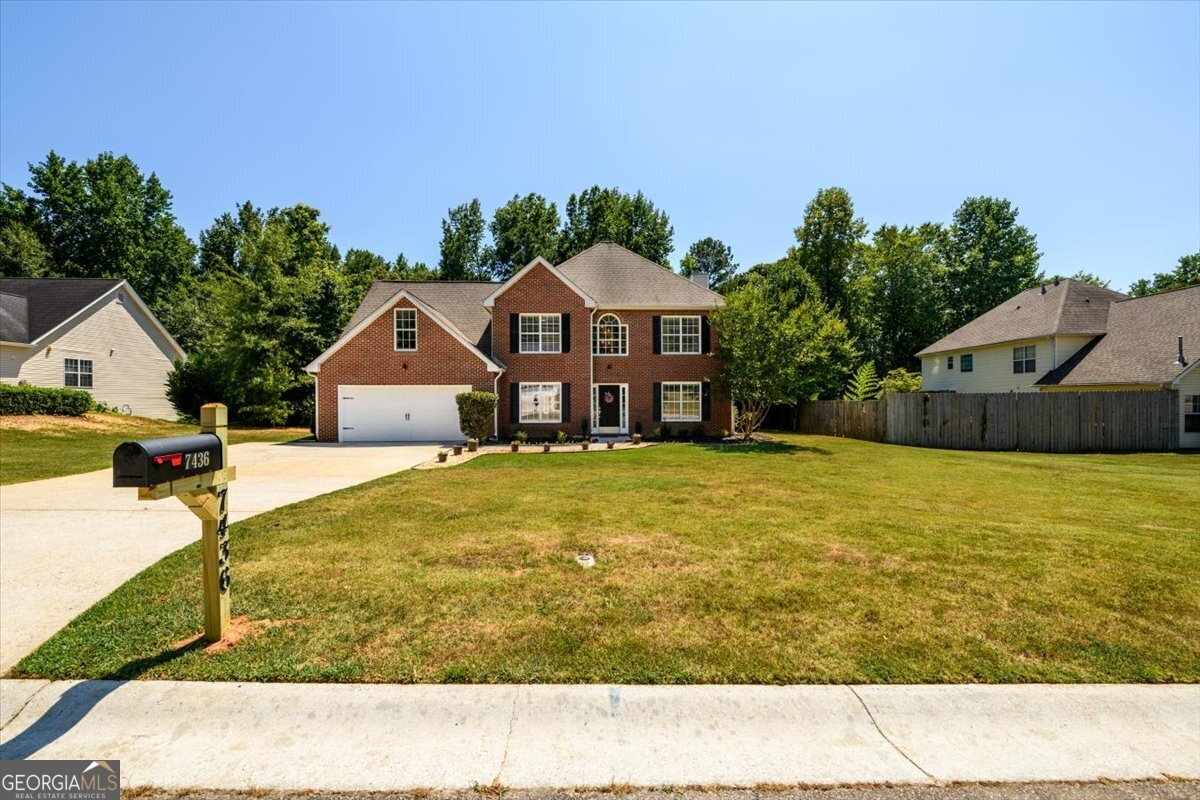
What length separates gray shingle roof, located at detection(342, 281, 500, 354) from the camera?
2292 centimetres

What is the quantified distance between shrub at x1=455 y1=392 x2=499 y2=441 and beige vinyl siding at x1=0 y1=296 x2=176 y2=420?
808 inches

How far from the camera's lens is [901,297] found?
36906 millimetres

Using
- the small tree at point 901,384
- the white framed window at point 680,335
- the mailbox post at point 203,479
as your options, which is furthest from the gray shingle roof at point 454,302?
the small tree at point 901,384

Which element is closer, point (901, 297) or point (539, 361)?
point (539, 361)

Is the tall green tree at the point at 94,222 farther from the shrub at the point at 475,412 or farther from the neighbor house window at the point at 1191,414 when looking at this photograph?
the neighbor house window at the point at 1191,414

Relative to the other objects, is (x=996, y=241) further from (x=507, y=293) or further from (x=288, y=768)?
(x=288, y=768)

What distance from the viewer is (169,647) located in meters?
3.98

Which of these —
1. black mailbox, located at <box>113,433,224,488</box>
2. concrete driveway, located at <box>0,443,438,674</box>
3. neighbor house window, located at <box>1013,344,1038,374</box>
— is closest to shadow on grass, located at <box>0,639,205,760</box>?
concrete driveway, located at <box>0,443,438,674</box>

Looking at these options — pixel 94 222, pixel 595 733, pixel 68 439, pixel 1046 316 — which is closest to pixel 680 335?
pixel 1046 316

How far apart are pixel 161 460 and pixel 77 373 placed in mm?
31832

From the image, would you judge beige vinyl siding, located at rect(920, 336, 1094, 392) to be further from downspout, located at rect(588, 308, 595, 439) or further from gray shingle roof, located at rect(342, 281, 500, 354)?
gray shingle roof, located at rect(342, 281, 500, 354)

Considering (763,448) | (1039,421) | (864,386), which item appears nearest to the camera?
(763,448)

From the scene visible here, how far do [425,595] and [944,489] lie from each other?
386 inches

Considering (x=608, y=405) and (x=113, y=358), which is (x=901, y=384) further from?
(x=113, y=358)
